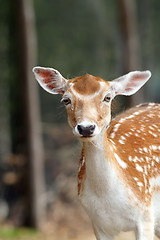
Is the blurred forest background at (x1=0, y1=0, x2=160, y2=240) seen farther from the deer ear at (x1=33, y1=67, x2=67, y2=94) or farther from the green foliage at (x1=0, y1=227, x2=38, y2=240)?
the deer ear at (x1=33, y1=67, x2=67, y2=94)

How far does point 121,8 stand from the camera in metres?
11.1

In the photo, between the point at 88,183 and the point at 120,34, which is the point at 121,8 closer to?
the point at 120,34

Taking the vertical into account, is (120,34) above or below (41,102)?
above

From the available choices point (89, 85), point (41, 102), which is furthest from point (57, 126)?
point (89, 85)

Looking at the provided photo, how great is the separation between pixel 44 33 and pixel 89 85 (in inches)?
345

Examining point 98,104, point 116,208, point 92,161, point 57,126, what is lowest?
point 57,126

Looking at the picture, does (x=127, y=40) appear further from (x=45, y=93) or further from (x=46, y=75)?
(x=46, y=75)

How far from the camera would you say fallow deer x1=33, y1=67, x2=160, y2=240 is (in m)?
4.50

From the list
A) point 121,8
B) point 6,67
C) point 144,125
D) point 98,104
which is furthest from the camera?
point 6,67

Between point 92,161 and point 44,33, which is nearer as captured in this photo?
point 92,161

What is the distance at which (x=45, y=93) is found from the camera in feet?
41.7

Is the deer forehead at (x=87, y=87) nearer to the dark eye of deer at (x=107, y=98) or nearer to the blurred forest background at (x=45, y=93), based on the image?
the dark eye of deer at (x=107, y=98)

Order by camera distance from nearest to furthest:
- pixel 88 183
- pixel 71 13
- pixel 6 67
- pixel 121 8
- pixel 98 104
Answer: pixel 98 104 → pixel 88 183 → pixel 121 8 → pixel 6 67 → pixel 71 13

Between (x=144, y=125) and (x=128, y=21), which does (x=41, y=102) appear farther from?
(x=144, y=125)
